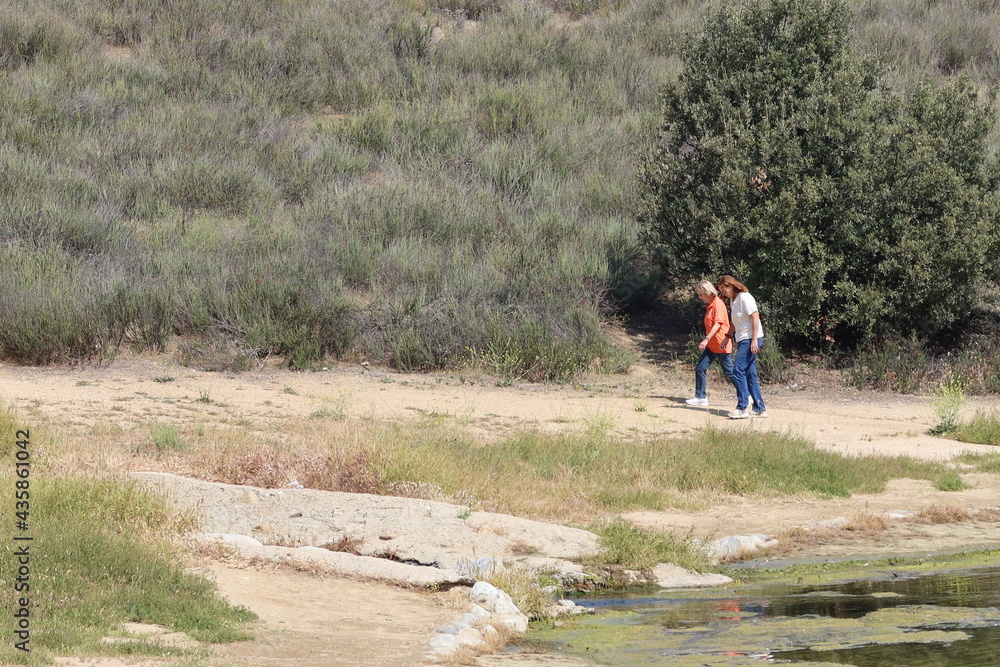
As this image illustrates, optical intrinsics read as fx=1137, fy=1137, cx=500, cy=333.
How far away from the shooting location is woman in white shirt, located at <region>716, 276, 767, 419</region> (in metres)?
14.1

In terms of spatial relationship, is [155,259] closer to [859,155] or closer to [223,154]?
[223,154]

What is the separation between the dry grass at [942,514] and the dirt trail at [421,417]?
134mm

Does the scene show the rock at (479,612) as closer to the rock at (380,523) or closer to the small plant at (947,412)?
the rock at (380,523)

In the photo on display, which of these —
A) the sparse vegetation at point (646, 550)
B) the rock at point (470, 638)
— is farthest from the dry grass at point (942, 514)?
the rock at point (470, 638)

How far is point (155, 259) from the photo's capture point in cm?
1853

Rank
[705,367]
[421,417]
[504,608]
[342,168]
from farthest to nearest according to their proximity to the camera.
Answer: [342,168] < [705,367] < [421,417] < [504,608]

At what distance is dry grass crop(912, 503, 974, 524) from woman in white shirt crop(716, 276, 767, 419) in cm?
386

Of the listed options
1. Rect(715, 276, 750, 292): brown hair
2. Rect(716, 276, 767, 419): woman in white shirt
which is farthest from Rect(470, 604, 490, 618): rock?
Rect(715, 276, 750, 292): brown hair

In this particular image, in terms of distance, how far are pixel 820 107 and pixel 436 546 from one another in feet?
37.9

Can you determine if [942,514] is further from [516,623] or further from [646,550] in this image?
[516,623]

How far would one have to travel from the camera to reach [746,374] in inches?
561

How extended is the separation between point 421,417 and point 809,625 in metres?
6.63

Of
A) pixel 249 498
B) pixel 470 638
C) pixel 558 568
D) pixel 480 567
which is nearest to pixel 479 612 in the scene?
pixel 470 638

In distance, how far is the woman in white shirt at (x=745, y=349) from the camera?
14.1 m
